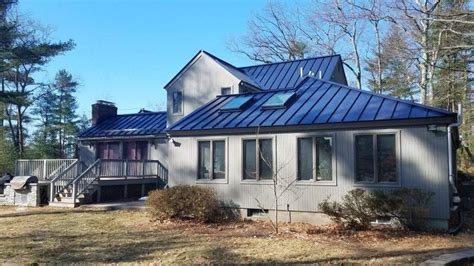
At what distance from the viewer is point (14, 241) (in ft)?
33.3

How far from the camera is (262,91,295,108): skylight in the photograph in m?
14.2

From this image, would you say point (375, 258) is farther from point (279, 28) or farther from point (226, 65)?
point (279, 28)

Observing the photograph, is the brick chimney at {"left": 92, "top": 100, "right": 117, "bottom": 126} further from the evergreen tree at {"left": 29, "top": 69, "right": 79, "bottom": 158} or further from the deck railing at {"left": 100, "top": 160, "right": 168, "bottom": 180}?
the evergreen tree at {"left": 29, "top": 69, "right": 79, "bottom": 158}

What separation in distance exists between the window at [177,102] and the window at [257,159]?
9.05 metres

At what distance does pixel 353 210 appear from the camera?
10883mm

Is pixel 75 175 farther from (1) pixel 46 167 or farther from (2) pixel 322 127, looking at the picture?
(2) pixel 322 127

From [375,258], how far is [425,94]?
21746 millimetres

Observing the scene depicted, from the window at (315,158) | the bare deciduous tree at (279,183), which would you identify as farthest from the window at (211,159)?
the window at (315,158)

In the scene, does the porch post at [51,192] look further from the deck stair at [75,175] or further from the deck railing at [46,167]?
the deck railing at [46,167]

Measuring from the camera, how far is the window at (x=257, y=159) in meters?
13.2

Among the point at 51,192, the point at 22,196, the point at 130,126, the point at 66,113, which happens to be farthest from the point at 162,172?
the point at 66,113

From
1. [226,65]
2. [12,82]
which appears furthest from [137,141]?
[12,82]

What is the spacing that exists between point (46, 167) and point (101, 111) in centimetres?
941

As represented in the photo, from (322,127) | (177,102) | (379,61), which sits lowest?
(322,127)
